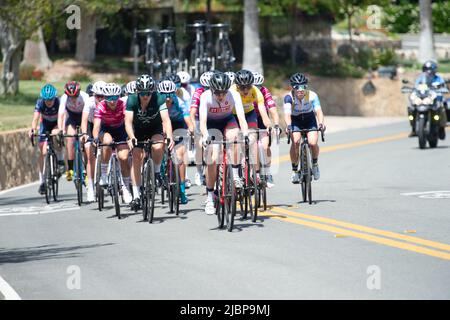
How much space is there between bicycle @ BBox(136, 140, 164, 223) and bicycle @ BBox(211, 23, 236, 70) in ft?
85.6

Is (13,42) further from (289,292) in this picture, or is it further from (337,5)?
(289,292)

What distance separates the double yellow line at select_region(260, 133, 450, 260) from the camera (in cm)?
1311

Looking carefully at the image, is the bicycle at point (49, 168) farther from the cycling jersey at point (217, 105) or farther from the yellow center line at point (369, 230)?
the cycling jersey at point (217, 105)

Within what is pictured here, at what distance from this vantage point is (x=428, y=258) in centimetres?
1247

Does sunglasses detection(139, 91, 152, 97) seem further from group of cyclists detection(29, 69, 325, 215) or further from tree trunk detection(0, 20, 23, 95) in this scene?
tree trunk detection(0, 20, 23, 95)

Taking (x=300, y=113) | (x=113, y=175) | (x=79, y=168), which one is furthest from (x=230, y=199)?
(x=79, y=168)

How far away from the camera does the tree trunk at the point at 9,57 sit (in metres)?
36.7

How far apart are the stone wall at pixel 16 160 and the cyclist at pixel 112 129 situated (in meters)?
7.29

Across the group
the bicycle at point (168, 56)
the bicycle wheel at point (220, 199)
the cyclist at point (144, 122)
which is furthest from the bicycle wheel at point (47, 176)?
the bicycle at point (168, 56)

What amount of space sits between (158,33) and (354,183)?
2306 centimetres

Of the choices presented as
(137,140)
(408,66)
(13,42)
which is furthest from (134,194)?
(408,66)

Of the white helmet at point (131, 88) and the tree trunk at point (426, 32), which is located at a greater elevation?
the tree trunk at point (426, 32)

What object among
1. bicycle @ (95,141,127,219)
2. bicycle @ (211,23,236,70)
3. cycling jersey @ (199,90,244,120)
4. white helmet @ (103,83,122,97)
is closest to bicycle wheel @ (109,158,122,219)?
bicycle @ (95,141,127,219)

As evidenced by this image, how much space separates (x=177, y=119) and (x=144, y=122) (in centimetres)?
217
